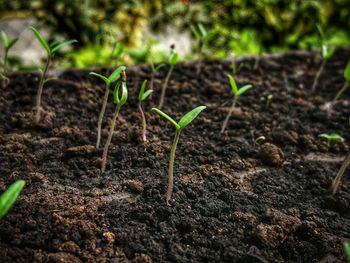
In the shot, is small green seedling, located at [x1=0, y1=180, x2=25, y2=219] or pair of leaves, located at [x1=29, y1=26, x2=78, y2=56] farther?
pair of leaves, located at [x1=29, y1=26, x2=78, y2=56]

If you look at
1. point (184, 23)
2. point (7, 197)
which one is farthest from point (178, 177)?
point (184, 23)

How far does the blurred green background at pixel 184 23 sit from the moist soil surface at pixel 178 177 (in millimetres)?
884

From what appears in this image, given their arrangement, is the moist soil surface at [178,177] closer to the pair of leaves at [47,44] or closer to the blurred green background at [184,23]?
the pair of leaves at [47,44]

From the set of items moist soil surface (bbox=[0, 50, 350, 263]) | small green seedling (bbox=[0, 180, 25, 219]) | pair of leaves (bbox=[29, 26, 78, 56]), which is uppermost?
pair of leaves (bbox=[29, 26, 78, 56])

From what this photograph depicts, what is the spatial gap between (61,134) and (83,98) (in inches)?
12.7

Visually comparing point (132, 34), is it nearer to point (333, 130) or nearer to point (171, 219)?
point (333, 130)

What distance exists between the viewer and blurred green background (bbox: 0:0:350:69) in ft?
10.3

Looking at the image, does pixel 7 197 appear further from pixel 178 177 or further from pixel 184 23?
pixel 184 23

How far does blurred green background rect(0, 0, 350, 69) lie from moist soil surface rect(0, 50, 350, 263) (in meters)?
0.88

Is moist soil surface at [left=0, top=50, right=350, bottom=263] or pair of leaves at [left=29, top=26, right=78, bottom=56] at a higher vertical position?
pair of leaves at [left=29, top=26, right=78, bottom=56]

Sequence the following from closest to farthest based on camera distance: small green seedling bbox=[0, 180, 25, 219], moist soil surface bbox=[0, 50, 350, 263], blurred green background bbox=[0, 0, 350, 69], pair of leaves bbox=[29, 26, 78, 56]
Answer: small green seedling bbox=[0, 180, 25, 219] < moist soil surface bbox=[0, 50, 350, 263] < pair of leaves bbox=[29, 26, 78, 56] < blurred green background bbox=[0, 0, 350, 69]

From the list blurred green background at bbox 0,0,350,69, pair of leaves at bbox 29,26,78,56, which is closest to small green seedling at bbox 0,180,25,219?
pair of leaves at bbox 29,26,78,56

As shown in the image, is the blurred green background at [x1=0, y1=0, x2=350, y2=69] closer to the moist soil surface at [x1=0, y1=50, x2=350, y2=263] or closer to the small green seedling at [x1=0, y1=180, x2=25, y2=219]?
the moist soil surface at [x1=0, y1=50, x2=350, y2=263]

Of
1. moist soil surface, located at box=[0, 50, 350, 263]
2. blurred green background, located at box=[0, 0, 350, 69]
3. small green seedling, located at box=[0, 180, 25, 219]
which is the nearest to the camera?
small green seedling, located at box=[0, 180, 25, 219]
